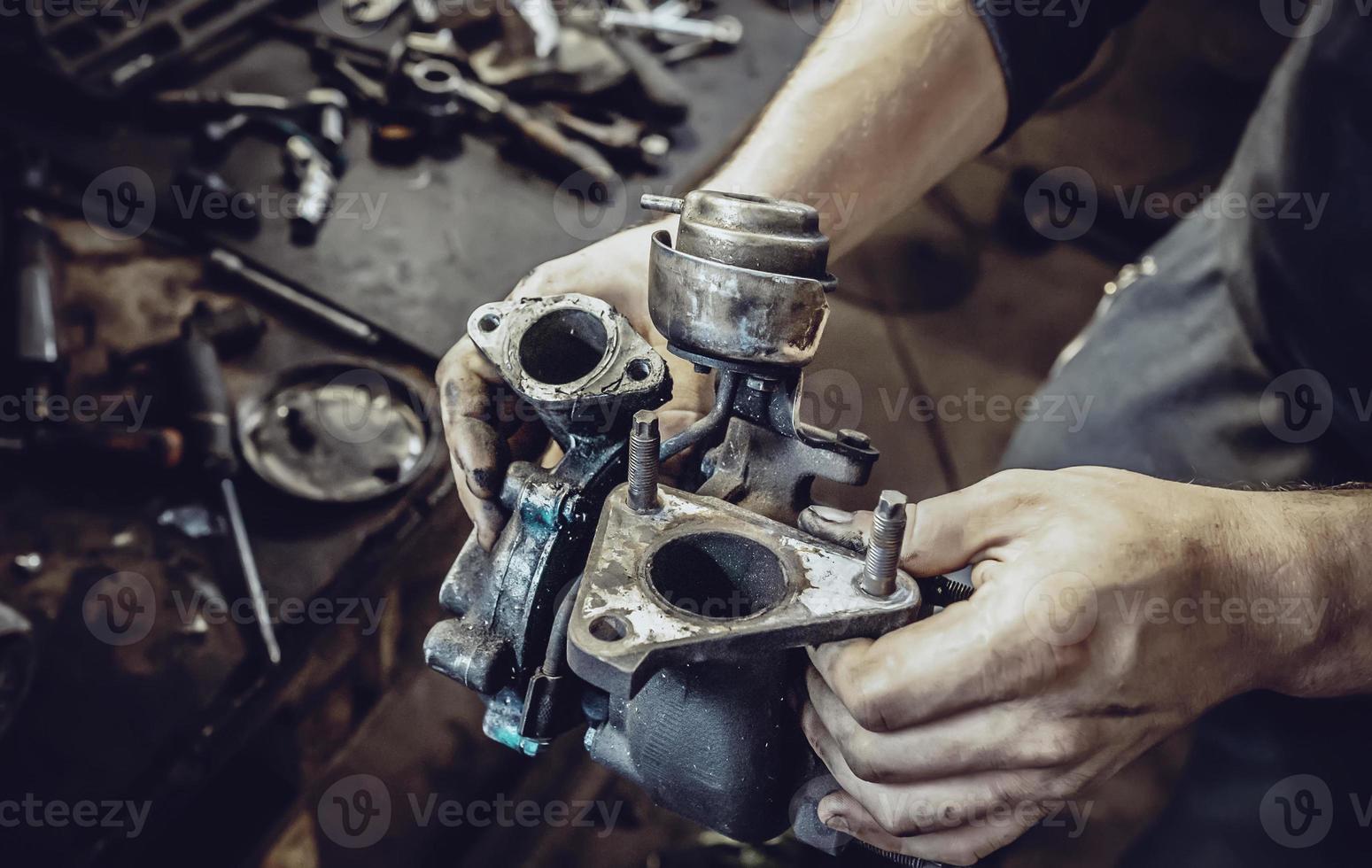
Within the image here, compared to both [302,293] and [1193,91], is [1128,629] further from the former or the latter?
[1193,91]

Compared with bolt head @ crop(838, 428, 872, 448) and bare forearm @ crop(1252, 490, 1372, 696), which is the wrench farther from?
bare forearm @ crop(1252, 490, 1372, 696)

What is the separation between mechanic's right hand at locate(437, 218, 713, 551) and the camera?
4.32ft

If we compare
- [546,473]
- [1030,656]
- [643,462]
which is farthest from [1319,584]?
[546,473]

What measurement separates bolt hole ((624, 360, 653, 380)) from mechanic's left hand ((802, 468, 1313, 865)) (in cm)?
28

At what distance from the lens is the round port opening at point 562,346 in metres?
1.21

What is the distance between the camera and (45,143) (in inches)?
106

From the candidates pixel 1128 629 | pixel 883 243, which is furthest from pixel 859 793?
pixel 883 243

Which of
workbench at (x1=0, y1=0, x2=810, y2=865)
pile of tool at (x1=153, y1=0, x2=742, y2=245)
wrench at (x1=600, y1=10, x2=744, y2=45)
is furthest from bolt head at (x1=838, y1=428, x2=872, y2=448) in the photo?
wrench at (x1=600, y1=10, x2=744, y2=45)

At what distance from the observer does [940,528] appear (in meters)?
1.18

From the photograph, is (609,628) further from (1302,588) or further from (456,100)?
(456,100)

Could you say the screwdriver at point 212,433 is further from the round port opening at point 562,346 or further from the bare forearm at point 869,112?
the bare forearm at point 869,112

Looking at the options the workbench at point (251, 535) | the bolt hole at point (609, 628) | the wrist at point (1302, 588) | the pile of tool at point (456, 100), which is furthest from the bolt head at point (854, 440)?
the pile of tool at point (456, 100)

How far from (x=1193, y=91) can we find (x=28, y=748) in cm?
557

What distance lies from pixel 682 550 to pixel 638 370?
0.80 feet
